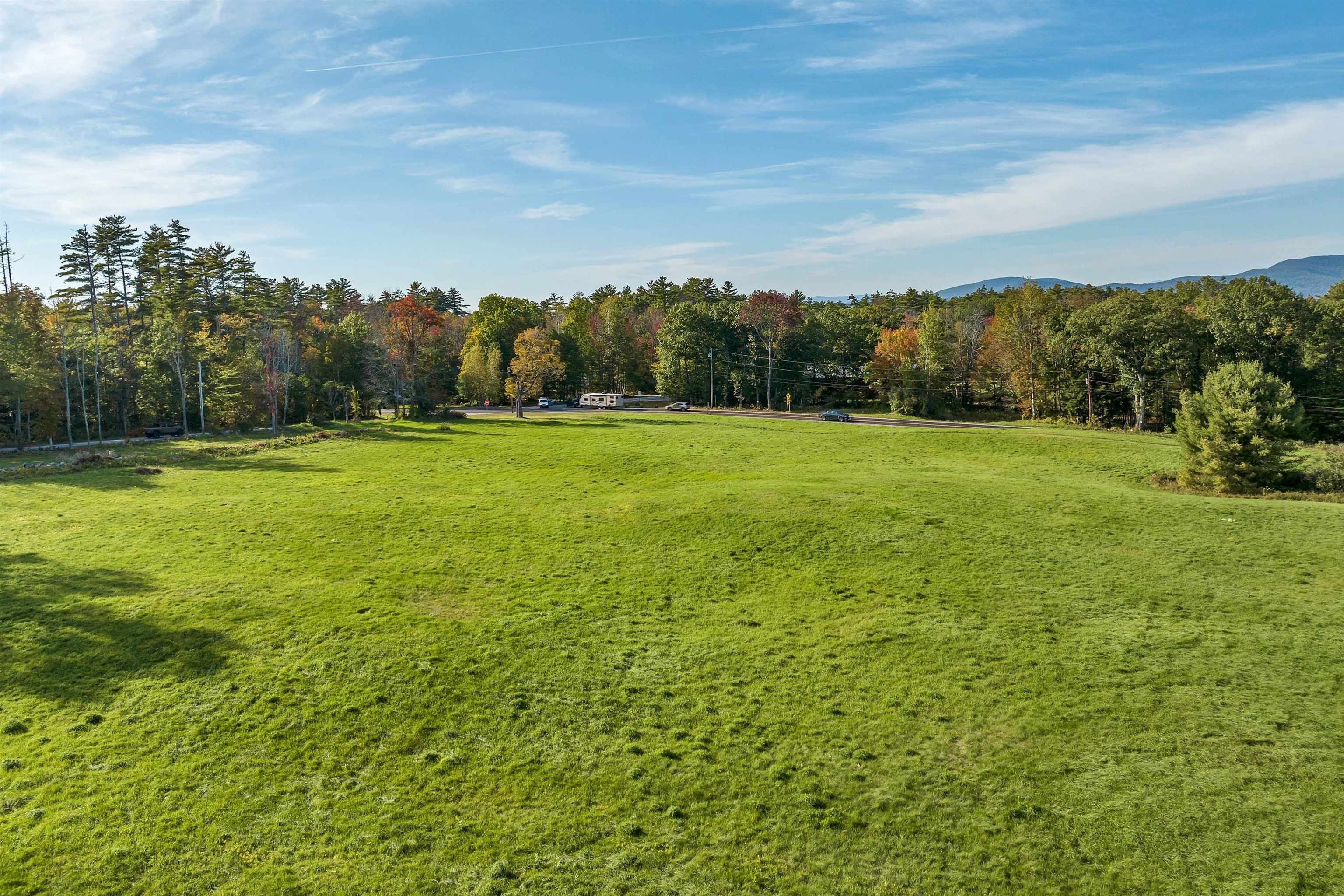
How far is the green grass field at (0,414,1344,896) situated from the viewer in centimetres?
1206

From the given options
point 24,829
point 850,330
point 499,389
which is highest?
point 850,330

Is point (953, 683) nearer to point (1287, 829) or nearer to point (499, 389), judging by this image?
Answer: point (1287, 829)

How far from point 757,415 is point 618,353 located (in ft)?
127

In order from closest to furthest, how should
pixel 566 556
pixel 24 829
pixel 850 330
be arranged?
pixel 24 829 < pixel 566 556 < pixel 850 330

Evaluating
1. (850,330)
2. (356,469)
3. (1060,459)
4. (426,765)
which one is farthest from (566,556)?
(850,330)

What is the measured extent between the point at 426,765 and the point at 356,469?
3715 centimetres

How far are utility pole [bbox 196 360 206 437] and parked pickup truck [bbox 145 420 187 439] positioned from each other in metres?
0.62

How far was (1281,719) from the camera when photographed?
1605 centimetres

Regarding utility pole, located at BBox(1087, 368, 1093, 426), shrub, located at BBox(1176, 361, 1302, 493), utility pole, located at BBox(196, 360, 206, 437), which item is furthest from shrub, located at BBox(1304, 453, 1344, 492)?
utility pole, located at BBox(196, 360, 206, 437)

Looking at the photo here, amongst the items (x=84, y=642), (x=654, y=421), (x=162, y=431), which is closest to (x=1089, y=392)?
(x=654, y=421)

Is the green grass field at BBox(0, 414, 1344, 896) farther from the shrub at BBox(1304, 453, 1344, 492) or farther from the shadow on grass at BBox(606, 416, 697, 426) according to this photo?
the shadow on grass at BBox(606, 416, 697, 426)

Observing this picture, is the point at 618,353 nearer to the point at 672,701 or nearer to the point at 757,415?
the point at 757,415

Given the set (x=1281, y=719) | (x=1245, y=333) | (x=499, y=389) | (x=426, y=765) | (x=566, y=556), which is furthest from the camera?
(x=499, y=389)

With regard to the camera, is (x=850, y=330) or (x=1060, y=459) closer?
(x=1060, y=459)
